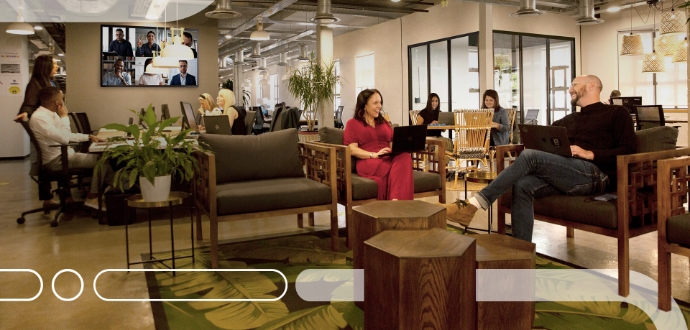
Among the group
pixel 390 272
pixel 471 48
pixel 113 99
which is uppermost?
pixel 471 48

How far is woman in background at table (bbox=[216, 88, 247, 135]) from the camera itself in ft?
22.1

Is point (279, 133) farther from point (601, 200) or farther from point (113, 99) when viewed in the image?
point (113, 99)

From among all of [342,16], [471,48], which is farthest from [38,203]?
[342,16]

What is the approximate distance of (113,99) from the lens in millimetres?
10516

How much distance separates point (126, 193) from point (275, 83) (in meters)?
21.7

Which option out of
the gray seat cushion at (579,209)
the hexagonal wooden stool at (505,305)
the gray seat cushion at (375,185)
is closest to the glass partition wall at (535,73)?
the gray seat cushion at (375,185)

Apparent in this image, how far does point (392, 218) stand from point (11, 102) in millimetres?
12725

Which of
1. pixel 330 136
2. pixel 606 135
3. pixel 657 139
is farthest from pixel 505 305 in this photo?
pixel 330 136

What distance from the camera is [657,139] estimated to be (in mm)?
3480

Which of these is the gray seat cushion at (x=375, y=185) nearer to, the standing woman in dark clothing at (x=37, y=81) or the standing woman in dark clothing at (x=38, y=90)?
the standing woman in dark clothing at (x=38, y=90)

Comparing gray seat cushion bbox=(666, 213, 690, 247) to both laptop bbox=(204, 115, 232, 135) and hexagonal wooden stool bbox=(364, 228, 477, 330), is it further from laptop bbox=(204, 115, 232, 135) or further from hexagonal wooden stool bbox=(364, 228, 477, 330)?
laptop bbox=(204, 115, 232, 135)

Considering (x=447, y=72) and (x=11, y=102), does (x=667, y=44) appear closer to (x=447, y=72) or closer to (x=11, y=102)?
(x=447, y=72)

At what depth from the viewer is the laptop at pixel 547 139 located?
11.4 ft

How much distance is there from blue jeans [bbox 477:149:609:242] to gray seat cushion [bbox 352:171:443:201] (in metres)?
0.83
